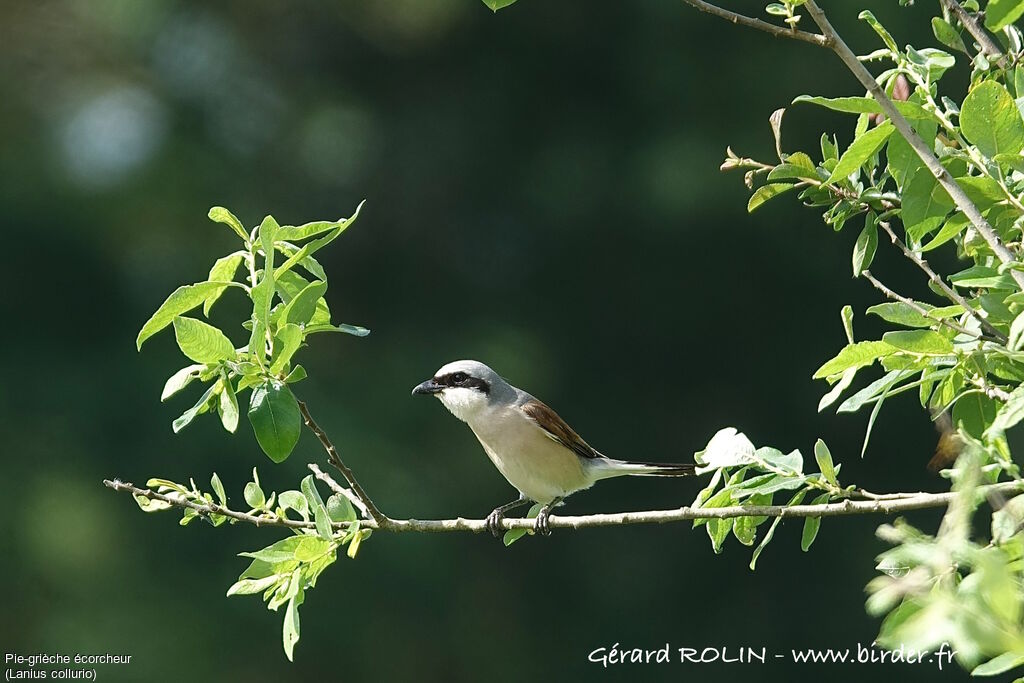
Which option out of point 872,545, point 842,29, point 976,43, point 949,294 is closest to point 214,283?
point 949,294

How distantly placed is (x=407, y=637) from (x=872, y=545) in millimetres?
3743

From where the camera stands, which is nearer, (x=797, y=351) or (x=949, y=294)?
(x=949, y=294)

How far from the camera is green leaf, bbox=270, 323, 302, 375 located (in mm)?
1493

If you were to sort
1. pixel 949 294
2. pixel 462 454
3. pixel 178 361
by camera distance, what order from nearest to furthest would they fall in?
pixel 949 294 → pixel 178 361 → pixel 462 454

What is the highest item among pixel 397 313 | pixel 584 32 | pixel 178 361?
pixel 584 32

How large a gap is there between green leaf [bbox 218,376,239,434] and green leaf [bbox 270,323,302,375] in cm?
8

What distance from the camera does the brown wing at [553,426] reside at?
3320 mm

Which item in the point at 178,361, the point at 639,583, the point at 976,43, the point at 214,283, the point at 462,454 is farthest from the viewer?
the point at 639,583

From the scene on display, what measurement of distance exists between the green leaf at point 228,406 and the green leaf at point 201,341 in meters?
0.05

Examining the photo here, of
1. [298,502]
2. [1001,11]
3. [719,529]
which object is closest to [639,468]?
[719,529]

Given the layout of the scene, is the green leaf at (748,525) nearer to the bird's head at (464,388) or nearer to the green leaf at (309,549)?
the green leaf at (309,549)

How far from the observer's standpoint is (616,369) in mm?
9688

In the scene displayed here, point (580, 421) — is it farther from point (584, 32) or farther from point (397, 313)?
point (584, 32)

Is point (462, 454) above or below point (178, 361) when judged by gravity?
below
